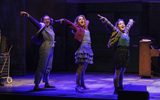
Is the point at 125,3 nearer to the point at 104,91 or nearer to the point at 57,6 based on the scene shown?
the point at 57,6

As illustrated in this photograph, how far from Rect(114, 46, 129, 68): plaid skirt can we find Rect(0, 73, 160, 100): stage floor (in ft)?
2.55

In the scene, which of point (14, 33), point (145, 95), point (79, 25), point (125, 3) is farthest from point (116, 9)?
point (145, 95)

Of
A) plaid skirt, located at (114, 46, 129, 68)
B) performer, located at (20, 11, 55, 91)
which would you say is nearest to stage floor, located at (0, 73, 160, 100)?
performer, located at (20, 11, 55, 91)

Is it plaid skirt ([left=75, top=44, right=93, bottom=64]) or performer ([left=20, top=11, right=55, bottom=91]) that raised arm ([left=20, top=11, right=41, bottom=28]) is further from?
plaid skirt ([left=75, top=44, right=93, bottom=64])

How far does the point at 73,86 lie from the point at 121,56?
2231mm

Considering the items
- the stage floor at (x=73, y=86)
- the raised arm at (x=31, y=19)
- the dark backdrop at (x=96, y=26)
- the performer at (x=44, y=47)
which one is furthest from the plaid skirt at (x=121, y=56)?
the dark backdrop at (x=96, y=26)

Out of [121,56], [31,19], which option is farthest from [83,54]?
[31,19]

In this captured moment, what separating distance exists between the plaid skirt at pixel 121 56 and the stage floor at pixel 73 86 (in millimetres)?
778

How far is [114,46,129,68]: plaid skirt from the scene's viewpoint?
10.1 meters

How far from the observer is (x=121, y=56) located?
1023cm

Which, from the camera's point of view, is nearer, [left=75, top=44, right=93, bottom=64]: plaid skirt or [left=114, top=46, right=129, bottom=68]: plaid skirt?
[left=114, top=46, right=129, bottom=68]: plaid skirt

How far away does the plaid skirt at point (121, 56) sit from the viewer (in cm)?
1011

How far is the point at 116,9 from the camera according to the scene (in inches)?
643

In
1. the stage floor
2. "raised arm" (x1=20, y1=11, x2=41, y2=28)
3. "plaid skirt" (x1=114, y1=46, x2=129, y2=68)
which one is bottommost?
the stage floor
